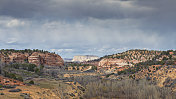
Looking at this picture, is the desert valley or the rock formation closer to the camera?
the desert valley

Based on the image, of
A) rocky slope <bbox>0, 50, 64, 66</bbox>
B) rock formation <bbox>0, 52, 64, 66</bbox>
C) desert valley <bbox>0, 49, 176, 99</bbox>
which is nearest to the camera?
desert valley <bbox>0, 49, 176, 99</bbox>

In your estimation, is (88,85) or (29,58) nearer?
(88,85)

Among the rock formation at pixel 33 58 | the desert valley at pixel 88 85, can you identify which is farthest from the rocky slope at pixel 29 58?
the desert valley at pixel 88 85

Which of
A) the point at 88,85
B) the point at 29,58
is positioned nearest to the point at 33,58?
the point at 29,58

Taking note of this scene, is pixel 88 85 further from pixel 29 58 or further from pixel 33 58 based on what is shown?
pixel 29 58

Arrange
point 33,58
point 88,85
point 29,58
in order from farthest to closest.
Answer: point 29,58 → point 33,58 → point 88,85

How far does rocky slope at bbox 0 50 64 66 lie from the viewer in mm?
89725

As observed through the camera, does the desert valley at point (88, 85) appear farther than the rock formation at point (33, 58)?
No

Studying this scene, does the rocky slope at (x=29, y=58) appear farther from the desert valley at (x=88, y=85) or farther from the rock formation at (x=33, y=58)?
the desert valley at (x=88, y=85)

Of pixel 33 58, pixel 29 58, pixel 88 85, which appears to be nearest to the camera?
pixel 88 85

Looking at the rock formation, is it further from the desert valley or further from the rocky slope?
the desert valley

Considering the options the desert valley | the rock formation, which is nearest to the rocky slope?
the rock formation

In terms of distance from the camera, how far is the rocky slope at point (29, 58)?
89.7 m

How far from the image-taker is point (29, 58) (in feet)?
329
